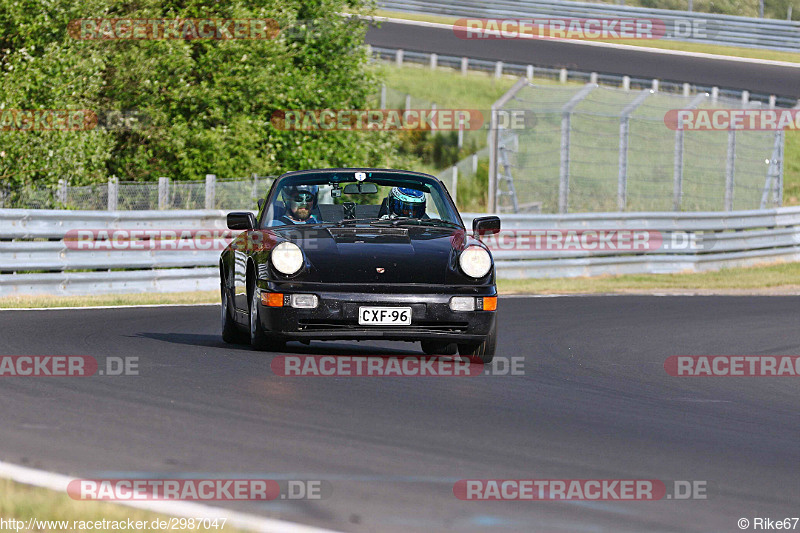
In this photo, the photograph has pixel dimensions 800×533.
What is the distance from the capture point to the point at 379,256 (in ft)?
30.5

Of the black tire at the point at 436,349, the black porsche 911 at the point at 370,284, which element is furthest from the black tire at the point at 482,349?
the black tire at the point at 436,349

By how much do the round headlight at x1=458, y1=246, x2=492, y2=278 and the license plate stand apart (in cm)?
51

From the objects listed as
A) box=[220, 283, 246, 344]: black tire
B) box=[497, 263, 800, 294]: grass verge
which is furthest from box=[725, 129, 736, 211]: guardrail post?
box=[220, 283, 246, 344]: black tire

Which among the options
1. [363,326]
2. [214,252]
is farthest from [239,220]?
[214,252]

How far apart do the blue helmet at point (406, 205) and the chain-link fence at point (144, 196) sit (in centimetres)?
785

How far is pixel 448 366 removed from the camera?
30.9ft

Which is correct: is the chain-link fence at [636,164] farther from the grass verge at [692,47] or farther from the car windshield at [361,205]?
the car windshield at [361,205]

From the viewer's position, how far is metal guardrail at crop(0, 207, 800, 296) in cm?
1591

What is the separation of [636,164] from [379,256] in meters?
22.5

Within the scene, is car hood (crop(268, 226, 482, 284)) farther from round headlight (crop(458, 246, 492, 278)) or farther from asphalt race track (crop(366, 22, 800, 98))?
asphalt race track (crop(366, 22, 800, 98))

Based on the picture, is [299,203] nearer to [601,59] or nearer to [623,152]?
[623,152]

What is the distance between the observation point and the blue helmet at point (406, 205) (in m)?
10.4

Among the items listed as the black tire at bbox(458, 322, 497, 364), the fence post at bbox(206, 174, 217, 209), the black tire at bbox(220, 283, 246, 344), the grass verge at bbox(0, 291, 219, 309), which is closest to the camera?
the black tire at bbox(458, 322, 497, 364)

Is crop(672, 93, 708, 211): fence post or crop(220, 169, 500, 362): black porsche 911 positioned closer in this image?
crop(220, 169, 500, 362): black porsche 911
